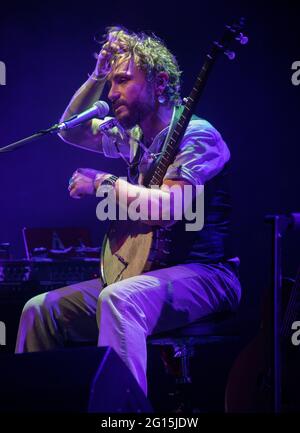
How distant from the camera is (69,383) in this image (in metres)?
1.86

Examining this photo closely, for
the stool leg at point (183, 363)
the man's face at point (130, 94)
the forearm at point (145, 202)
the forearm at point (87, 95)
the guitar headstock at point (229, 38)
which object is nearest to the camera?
the forearm at point (145, 202)

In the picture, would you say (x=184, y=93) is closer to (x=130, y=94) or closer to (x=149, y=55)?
(x=149, y=55)

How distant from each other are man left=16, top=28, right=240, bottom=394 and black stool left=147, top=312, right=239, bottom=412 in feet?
0.14

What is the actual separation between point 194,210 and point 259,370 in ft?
2.60

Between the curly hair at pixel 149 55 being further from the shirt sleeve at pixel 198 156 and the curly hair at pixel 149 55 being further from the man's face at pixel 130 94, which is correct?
the shirt sleeve at pixel 198 156

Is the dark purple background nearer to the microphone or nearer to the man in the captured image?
the man

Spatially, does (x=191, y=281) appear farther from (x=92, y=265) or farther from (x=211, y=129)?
(x=92, y=265)

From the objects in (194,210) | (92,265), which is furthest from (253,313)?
(194,210)

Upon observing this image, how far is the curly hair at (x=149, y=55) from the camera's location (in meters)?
3.16

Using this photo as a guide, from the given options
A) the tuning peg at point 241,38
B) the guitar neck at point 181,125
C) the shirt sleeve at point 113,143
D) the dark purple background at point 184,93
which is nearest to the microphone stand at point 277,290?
the guitar neck at point 181,125

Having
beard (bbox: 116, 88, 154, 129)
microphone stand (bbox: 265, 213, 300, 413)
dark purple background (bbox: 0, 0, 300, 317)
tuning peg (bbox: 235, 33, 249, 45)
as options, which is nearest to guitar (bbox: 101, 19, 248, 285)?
tuning peg (bbox: 235, 33, 249, 45)

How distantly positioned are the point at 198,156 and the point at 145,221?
368 mm

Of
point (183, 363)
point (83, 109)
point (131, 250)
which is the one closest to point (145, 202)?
point (131, 250)

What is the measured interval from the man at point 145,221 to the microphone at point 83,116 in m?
0.23
